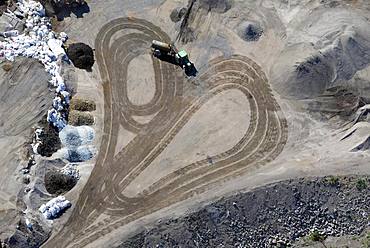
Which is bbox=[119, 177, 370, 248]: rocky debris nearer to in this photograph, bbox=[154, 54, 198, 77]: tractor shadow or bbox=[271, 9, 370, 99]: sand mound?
bbox=[271, 9, 370, 99]: sand mound

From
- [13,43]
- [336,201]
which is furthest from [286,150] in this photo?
[13,43]

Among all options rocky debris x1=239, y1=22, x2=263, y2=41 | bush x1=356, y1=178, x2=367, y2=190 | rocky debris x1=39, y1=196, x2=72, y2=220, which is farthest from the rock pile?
bush x1=356, y1=178, x2=367, y2=190

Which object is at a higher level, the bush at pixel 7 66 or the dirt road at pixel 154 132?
the bush at pixel 7 66

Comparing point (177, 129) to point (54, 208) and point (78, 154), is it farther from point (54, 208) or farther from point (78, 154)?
point (54, 208)

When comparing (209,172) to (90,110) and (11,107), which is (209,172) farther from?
(11,107)

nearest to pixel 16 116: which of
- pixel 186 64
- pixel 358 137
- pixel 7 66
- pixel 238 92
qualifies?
pixel 7 66

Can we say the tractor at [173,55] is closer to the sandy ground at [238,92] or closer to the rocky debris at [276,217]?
the sandy ground at [238,92]

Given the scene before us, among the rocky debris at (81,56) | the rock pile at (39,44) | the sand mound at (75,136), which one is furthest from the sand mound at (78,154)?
the rocky debris at (81,56)
